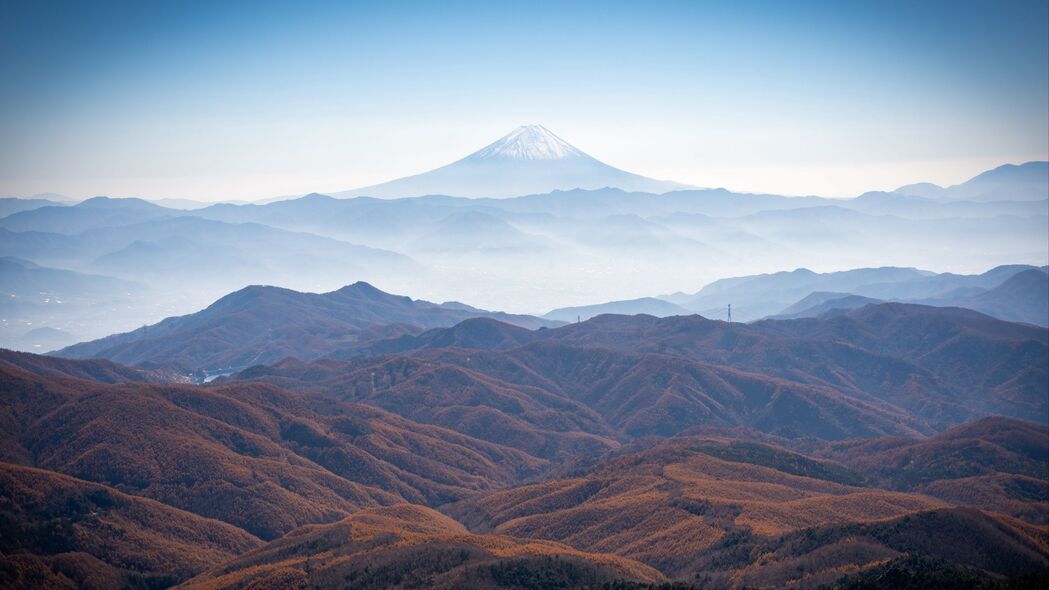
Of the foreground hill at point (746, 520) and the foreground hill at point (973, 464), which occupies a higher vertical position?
the foreground hill at point (746, 520)

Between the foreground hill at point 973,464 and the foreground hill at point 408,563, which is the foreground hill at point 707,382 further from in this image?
the foreground hill at point 408,563

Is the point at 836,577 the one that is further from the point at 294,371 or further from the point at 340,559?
the point at 294,371

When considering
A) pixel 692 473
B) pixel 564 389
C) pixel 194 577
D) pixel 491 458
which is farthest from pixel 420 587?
pixel 564 389

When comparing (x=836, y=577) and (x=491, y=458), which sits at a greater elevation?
(x=836, y=577)

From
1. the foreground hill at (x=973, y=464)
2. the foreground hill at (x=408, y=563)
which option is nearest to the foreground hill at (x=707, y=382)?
the foreground hill at (x=973, y=464)

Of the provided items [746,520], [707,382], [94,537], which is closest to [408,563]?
[746,520]

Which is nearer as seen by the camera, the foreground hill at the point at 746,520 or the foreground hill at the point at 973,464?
the foreground hill at the point at 746,520
